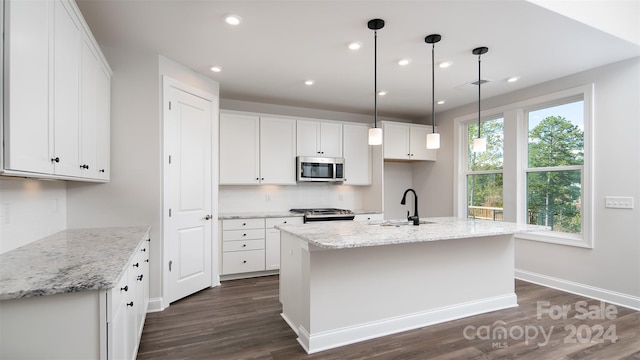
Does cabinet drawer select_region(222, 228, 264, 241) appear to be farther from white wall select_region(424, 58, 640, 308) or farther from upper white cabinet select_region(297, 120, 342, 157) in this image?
white wall select_region(424, 58, 640, 308)

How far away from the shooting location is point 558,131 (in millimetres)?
3969

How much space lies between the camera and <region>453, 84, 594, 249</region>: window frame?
141 inches

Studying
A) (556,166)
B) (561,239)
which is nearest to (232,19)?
(556,166)

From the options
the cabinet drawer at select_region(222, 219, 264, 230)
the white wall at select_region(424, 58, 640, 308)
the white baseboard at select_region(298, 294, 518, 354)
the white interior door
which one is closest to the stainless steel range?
the cabinet drawer at select_region(222, 219, 264, 230)

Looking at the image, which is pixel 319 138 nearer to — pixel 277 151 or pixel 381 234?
pixel 277 151

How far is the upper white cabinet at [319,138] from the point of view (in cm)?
493

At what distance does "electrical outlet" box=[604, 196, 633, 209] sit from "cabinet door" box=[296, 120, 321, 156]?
3.56 meters

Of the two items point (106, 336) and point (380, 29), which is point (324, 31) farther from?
point (106, 336)

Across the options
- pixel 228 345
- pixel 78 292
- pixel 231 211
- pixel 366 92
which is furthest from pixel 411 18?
pixel 231 211

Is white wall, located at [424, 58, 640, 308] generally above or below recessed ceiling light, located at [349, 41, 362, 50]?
below

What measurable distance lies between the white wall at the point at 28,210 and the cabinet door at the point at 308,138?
116 inches

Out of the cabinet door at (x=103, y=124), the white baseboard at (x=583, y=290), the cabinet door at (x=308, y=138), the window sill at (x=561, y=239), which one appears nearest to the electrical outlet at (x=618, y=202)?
the window sill at (x=561, y=239)

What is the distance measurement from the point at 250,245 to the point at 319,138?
6.36 ft

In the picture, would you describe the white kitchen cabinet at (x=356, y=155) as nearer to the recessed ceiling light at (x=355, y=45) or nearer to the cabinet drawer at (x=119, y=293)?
the recessed ceiling light at (x=355, y=45)
